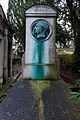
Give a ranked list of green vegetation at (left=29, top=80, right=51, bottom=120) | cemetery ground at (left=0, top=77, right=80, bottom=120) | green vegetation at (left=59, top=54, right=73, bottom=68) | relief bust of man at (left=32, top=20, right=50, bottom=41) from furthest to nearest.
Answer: green vegetation at (left=59, top=54, right=73, bottom=68), relief bust of man at (left=32, top=20, right=50, bottom=41), green vegetation at (left=29, top=80, right=51, bottom=120), cemetery ground at (left=0, top=77, right=80, bottom=120)

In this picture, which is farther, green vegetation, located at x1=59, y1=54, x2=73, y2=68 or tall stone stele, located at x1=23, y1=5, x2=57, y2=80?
green vegetation, located at x1=59, y1=54, x2=73, y2=68

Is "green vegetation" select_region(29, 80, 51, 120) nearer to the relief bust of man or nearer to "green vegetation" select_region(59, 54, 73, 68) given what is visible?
the relief bust of man

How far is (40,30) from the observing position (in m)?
3.49

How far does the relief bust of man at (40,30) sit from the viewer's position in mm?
3509

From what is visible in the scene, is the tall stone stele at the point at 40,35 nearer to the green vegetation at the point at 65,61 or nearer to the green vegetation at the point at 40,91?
the green vegetation at the point at 40,91

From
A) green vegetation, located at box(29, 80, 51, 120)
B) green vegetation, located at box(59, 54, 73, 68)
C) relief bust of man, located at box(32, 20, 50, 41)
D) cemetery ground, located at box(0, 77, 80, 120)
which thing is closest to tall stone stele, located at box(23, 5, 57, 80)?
relief bust of man, located at box(32, 20, 50, 41)

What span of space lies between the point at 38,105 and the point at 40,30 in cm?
225

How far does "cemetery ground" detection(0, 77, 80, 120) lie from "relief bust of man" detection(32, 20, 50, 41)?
5.23 ft

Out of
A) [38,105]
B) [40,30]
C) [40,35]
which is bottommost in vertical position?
[38,105]

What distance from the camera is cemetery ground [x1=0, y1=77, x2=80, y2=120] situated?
→ 5.41 feet

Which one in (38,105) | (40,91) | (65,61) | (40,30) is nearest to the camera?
(38,105)

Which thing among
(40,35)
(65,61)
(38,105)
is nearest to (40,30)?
(40,35)

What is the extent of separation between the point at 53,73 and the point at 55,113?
5.71ft

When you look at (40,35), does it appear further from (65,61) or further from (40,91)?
(65,61)
